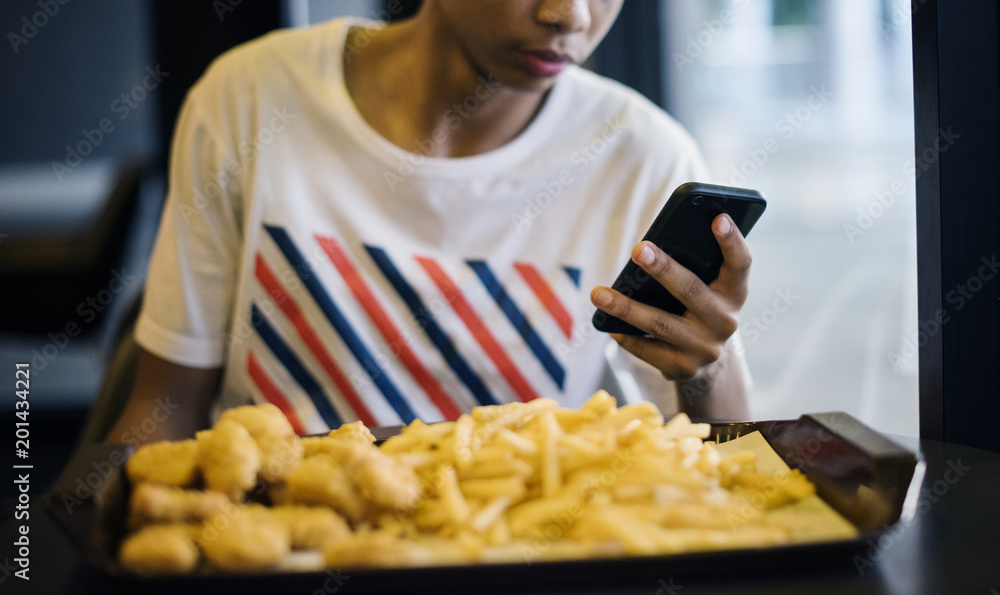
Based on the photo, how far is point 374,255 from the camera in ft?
4.64

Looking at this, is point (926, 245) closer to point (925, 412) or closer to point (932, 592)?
point (925, 412)

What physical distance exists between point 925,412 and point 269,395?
994 millimetres

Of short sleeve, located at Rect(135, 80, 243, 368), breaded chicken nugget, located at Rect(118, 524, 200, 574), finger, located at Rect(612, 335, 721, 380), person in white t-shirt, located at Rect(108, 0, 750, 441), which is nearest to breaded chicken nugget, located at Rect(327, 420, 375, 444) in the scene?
breaded chicken nugget, located at Rect(118, 524, 200, 574)

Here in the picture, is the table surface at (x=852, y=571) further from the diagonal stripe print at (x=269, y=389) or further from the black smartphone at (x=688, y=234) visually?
the diagonal stripe print at (x=269, y=389)

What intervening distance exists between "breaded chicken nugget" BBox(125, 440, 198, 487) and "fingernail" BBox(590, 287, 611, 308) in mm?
445

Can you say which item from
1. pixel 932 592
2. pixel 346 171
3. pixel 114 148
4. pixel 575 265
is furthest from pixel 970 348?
pixel 114 148

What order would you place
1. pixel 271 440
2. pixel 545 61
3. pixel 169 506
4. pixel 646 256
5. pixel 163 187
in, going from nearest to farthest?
pixel 169 506, pixel 271 440, pixel 646 256, pixel 545 61, pixel 163 187

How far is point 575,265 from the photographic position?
146 centimetres

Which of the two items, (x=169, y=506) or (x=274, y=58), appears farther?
(x=274, y=58)

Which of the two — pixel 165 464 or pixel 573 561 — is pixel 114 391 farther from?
pixel 573 561

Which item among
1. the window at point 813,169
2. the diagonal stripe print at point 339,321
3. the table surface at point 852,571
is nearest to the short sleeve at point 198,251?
the diagonal stripe print at point 339,321

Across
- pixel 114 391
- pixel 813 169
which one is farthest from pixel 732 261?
pixel 813 169

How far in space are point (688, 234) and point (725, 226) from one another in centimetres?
4

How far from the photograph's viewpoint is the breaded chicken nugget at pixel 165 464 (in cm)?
68
